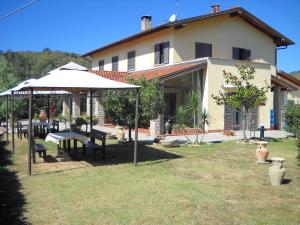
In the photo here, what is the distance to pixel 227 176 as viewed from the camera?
9617 mm

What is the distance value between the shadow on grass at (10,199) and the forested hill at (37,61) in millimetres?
42045

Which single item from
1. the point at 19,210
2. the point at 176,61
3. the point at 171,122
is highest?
the point at 176,61

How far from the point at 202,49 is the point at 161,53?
2640 mm

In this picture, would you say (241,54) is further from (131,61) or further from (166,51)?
(131,61)

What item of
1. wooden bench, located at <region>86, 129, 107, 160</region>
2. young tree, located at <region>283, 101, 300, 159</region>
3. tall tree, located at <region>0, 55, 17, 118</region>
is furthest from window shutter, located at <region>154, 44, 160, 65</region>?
wooden bench, located at <region>86, 129, 107, 160</region>

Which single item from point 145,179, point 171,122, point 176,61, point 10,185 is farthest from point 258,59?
point 10,185

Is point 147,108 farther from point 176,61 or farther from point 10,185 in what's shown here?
point 176,61

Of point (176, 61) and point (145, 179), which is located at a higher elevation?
point (176, 61)

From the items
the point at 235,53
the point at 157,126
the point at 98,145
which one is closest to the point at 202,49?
the point at 235,53

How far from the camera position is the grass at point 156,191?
634 cm

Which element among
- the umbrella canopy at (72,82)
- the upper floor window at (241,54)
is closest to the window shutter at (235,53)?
the upper floor window at (241,54)

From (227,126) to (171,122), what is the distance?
3367mm

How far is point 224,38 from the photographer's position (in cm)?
2427

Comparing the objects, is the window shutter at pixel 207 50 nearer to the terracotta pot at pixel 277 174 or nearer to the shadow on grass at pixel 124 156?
the shadow on grass at pixel 124 156
